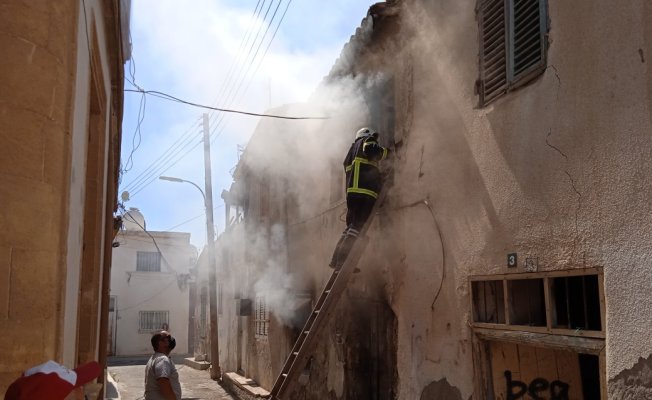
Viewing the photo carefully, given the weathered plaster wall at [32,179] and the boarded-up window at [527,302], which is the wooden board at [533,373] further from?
the weathered plaster wall at [32,179]

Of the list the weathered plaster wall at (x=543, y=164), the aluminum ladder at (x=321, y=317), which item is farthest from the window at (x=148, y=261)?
the weathered plaster wall at (x=543, y=164)

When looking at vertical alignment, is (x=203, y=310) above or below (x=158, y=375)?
below

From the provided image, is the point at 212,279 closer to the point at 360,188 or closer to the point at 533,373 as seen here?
the point at 360,188

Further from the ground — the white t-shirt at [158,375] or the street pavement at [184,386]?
the white t-shirt at [158,375]

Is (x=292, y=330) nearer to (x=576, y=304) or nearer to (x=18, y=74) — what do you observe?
(x=576, y=304)

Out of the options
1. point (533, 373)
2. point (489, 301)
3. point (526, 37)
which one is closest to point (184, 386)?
point (489, 301)

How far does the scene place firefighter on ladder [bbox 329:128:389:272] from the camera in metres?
7.05

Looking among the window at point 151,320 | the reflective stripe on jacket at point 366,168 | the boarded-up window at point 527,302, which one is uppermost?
the reflective stripe on jacket at point 366,168

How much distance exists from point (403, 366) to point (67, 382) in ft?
17.6

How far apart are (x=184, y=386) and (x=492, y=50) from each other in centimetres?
1537

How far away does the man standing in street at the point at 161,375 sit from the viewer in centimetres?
549

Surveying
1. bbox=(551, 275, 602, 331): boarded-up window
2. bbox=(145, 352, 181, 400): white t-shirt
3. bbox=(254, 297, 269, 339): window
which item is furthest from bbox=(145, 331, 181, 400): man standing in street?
bbox=(254, 297, 269, 339): window

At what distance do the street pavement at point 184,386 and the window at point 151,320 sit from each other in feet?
45.9

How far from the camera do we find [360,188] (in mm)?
7129
